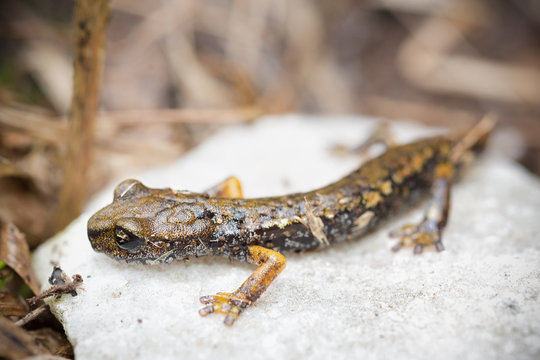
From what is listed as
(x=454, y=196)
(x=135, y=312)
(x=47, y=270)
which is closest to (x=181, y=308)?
(x=135, y=312)

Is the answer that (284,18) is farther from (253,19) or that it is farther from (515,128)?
(515,128)

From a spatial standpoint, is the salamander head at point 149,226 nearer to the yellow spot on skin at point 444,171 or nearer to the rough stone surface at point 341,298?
the rough stone surface at point 341,298

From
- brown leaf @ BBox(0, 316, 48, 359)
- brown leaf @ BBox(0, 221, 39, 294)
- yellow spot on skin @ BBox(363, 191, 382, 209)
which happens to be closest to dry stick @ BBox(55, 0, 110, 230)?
brown leaf @ BBox(0, 221, 39, 294)

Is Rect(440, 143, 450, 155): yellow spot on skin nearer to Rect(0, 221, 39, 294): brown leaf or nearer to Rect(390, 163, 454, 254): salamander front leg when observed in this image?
Rect(390, 163, 454, 254): salamander front leg

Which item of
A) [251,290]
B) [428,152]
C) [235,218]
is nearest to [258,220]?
[235,218]

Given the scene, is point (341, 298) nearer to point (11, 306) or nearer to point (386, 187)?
point (386, 187)

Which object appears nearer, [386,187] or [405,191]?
[386,187]
